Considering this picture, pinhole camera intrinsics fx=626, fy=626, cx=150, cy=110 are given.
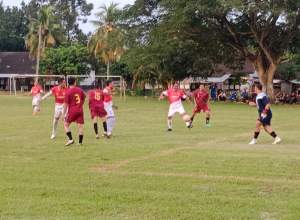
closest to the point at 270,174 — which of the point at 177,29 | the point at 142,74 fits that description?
the point at 177,29

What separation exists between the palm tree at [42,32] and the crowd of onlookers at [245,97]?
2744 centimetres

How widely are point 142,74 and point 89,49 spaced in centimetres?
1698

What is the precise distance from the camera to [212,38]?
5066 centimetres

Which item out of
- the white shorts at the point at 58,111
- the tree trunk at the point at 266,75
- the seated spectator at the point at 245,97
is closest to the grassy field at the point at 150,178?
the white shorts at the point at 58,111

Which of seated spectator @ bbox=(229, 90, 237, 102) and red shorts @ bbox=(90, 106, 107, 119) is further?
seated spectator @ bbox=(229, 90, 237, 102)

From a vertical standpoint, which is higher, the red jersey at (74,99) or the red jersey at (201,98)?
the red jersey at (74,99)

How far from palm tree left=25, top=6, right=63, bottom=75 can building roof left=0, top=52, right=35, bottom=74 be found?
4.81m

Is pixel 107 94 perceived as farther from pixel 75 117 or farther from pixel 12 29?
pixel 12 29

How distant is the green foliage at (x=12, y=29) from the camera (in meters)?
96.3

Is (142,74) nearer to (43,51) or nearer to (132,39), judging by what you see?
(132,39)

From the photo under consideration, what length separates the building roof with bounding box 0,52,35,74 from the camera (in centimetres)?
8644

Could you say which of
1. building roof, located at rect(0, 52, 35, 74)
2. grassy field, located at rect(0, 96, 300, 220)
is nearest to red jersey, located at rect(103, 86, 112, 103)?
grassy field, located at rect(0, 96, 300, 220)

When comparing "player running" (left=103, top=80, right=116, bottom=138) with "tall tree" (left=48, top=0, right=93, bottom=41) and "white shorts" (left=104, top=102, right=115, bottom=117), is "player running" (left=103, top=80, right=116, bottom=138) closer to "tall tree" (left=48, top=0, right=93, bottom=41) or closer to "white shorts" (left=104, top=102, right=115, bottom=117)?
"white shorts" (left=104, top=102, right=115, bottom=117)

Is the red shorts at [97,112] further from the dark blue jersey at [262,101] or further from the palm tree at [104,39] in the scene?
the palm tree at [104,39]
